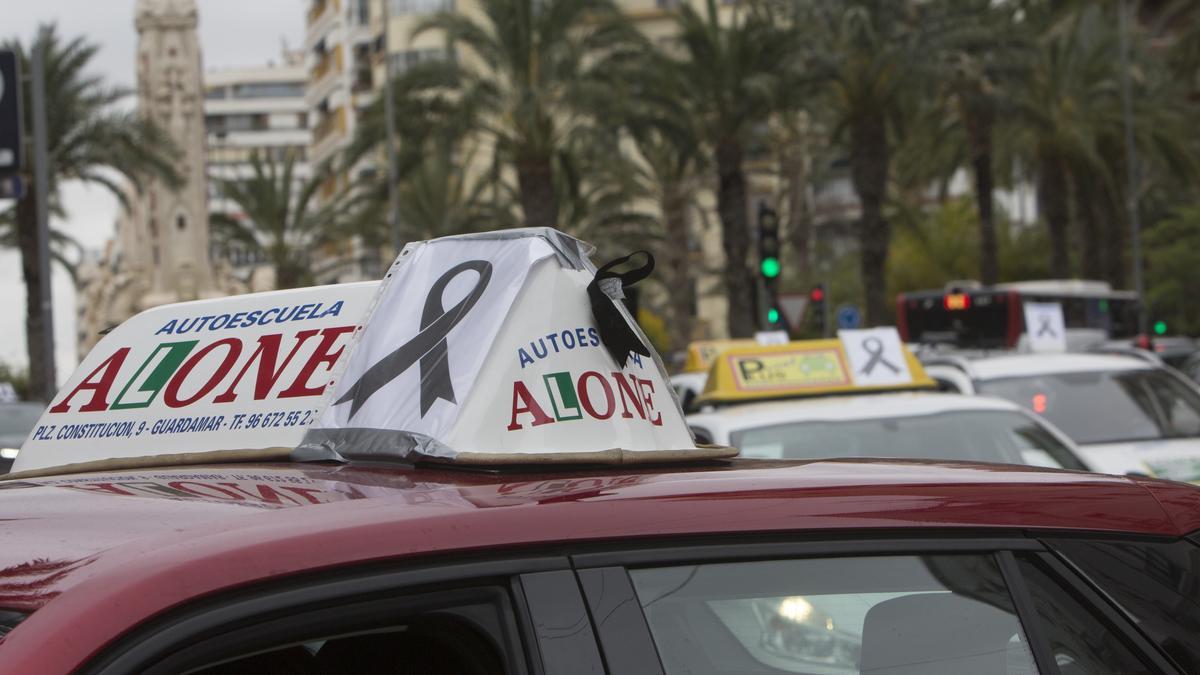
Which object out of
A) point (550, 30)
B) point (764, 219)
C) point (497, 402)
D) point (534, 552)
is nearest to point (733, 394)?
point (497, 402)

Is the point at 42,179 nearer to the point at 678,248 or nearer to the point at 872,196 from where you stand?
the point at 872,196

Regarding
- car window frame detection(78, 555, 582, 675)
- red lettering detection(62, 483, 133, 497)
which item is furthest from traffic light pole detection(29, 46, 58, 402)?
car window frame detection(78, 555, 582, 675)

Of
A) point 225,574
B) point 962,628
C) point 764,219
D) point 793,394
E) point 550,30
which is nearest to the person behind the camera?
point 225,574

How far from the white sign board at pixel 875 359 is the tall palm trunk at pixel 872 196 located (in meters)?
21.0

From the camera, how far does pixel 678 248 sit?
43.9 metres

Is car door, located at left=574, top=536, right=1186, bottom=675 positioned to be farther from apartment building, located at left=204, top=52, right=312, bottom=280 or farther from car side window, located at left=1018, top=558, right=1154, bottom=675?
apartment building, located at left=204, top=52, right=312, bottom=280

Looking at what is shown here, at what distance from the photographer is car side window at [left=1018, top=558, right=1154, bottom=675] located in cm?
214

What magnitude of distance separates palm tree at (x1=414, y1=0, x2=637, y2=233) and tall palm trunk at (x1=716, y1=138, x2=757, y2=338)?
113 inches

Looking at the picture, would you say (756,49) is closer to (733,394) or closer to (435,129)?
(435,129)

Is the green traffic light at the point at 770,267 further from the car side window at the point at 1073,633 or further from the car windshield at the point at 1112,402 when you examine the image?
the car side window at the point at 1073,633

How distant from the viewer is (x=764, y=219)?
2180 cm

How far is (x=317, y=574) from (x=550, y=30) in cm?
2852

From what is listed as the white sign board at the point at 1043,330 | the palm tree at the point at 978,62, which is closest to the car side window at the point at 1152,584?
the white sign board at the point at 1043,330

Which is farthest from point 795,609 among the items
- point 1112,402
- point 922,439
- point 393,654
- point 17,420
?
point 17,420
